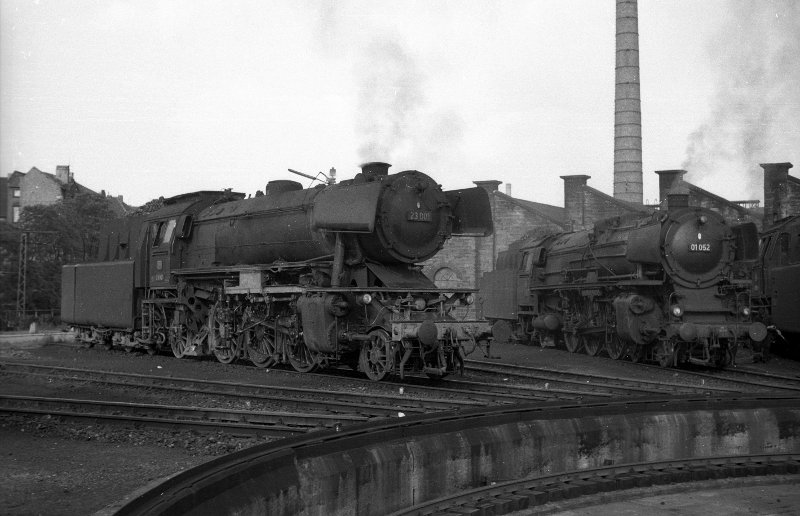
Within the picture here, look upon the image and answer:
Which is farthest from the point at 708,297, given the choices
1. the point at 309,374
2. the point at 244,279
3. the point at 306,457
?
the point at 306,457

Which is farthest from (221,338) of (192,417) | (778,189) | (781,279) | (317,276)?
(778,189)

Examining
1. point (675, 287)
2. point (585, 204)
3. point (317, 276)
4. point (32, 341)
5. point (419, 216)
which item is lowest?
point (32, 341)

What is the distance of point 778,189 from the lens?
26.8 m

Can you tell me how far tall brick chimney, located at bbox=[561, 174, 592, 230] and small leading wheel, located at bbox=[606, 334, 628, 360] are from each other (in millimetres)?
13756

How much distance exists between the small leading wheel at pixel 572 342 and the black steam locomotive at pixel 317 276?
6890 millimetres

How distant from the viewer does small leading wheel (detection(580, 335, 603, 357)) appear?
1895 centimetres

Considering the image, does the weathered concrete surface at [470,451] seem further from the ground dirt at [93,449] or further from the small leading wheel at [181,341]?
the small leading wheel at [181,341]

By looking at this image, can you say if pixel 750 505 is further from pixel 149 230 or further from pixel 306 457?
pixel 149 230

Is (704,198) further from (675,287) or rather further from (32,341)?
(32,341)

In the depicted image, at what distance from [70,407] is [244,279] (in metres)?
4.98

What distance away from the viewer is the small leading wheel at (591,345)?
19.0m

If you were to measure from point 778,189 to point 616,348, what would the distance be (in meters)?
12.6

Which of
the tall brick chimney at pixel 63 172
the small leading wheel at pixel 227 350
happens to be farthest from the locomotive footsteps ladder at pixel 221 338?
the tall brick chimney at pixel 63 172

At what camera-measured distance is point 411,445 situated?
22.9ft
